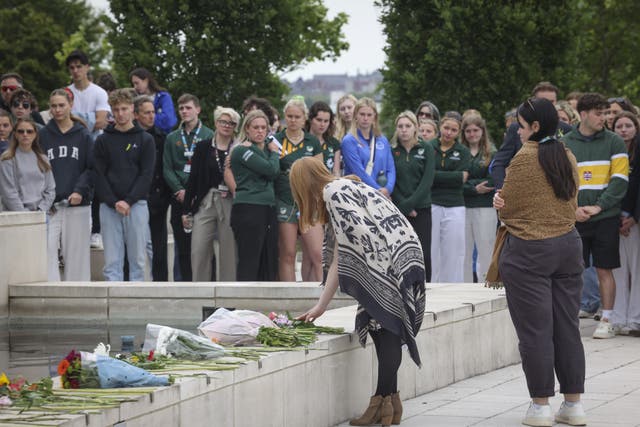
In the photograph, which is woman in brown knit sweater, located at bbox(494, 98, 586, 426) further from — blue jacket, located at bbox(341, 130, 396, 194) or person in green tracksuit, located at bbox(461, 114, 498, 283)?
person in green tracksuit, located at bbox(461, 114, 498, 283)

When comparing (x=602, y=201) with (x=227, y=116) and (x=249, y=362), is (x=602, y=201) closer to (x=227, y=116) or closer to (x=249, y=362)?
(x=227, y=116)

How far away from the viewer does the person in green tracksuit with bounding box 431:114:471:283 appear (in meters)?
15.4

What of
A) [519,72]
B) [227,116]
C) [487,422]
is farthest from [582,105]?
[519,72]

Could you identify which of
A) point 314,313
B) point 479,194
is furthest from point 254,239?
point 314,313

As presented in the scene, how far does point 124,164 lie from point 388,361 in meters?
6.92

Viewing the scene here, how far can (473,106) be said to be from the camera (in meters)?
25.7

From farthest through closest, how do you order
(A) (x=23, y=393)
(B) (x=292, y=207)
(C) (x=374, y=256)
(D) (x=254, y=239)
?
(B) (x=292, y=207)
(D) (x=254, y=239)
(C) (x=374, y=256)
(A) (x=23, y=393)

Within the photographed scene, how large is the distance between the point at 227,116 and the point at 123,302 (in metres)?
3.26

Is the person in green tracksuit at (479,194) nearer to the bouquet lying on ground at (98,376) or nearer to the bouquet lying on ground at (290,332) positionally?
the bouquet lying on ground at (290,332)

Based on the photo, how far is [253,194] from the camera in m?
13.8

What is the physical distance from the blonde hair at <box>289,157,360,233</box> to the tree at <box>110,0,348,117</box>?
1673 cm

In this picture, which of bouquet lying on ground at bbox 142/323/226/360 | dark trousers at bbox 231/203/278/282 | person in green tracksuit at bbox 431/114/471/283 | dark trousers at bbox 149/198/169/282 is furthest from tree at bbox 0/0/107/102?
bouquet lying on ground at bbox 142/323/226/360

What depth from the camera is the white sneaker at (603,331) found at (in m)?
13.0

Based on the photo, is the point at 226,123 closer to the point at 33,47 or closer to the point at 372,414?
the point at 372,414
